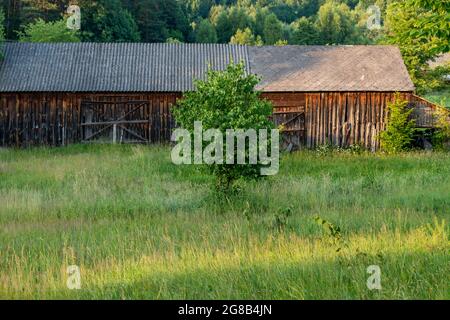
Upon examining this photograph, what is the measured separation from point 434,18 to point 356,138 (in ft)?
54.8

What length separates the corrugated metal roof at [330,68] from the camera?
88.5ft

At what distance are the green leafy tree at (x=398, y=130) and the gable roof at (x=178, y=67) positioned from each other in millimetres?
1299

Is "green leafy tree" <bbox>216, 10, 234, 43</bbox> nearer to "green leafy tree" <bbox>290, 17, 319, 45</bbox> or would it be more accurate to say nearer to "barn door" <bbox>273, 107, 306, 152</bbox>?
"green leafy tree" <bbox>290, 17, 319, 45</bbox>

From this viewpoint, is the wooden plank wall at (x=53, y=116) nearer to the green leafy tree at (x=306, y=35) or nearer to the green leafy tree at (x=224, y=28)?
the green leafy tree at (x=306, y=35)

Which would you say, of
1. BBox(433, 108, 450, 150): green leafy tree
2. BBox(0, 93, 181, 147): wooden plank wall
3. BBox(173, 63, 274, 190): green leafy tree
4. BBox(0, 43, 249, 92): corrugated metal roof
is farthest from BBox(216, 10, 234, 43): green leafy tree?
BBox(173, 63, 274, 190): green leafy tree

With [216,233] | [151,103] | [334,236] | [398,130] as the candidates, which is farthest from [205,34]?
[334,236]

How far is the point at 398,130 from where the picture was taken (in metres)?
25.7

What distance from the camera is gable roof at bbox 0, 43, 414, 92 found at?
27.1 m

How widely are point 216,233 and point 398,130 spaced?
18.1m

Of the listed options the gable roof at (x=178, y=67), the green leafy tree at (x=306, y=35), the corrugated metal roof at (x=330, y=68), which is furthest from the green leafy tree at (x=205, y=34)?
the corrugated metal roof at (x=330, y=68)

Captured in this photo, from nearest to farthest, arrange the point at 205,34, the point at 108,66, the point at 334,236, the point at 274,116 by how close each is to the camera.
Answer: the point at 334,236 → the point at 274,116 → the point at 108,66 → the point at 205,34

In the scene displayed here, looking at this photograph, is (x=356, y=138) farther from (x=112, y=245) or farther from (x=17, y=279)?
(x=17, y=279)

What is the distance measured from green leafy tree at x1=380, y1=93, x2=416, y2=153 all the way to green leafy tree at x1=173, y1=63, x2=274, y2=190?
12.2m

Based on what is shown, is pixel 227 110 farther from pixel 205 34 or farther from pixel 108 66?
pixel 205 34
